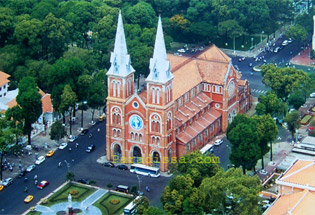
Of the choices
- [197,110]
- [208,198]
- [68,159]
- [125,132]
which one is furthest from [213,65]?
[208,198]

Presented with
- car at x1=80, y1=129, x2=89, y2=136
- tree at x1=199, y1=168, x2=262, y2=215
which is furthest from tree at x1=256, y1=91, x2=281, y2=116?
tree at x1=199, y1=168, x2=262, y2=215

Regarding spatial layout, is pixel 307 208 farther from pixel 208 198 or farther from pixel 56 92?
pixel 56 92

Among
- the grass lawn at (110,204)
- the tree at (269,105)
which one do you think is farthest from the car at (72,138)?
the tree at (269,105)

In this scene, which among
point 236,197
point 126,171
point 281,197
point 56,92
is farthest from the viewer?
point 56,92

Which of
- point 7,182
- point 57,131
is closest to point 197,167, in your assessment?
point 57,131

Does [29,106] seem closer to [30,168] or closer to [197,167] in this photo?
[30,168]

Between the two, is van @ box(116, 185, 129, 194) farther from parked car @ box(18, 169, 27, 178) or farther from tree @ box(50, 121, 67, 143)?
tree @ box(50, 121, 67, 143)

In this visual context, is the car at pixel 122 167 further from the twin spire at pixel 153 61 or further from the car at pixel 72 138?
the twin spire at pixel 153 61
